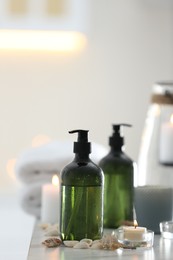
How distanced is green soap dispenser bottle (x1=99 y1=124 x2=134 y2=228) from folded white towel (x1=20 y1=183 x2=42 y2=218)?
250 millimetres

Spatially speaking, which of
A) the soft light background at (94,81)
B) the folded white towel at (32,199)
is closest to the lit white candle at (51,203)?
the folded white towel at (32,199)

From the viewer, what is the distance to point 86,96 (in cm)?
203

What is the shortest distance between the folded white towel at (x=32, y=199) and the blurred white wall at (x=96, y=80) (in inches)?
24.8

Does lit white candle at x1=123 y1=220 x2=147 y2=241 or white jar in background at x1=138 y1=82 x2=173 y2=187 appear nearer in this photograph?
lit white candle at x1=123 y1=220 x2=147 y2=241

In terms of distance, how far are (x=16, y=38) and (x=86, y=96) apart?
0.29 metres

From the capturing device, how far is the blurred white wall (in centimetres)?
202

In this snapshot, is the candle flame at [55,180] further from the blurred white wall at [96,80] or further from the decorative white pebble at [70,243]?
the blurred white wall at [96,80]

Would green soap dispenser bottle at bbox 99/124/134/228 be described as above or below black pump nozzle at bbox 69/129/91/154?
below

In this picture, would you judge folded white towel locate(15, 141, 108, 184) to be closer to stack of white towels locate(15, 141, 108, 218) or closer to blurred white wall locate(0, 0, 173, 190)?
stack of white towels locate(15, 141, 108, 218)

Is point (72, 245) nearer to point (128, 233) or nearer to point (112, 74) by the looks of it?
point (128, 233)

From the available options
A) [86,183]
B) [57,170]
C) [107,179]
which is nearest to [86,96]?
[57,170]

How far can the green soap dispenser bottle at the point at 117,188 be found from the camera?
1171mm

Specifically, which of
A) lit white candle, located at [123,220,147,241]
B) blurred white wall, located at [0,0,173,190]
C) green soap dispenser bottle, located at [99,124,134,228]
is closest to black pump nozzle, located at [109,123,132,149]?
green soap dispenser bottle, located at [99,124,134,228]

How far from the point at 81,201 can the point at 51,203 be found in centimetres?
27
